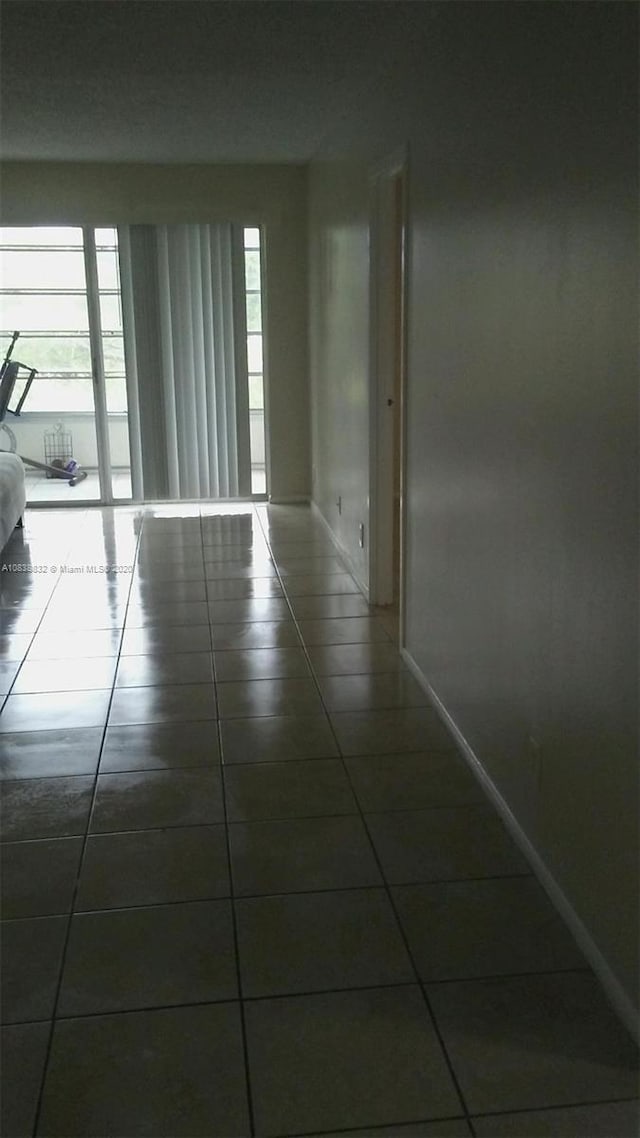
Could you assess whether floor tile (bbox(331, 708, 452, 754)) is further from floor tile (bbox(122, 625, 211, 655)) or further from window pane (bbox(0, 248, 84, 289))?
window pane (bbox(0, 248, 84, 289))

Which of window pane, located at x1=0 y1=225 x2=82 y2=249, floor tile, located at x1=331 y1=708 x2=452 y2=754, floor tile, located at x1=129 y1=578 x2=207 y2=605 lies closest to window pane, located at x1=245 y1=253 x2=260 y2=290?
window pane, located at x1=0 y1=225 x2=82 y2=249

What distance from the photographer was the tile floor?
5.49 feet

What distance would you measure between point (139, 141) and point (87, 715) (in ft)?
12.1

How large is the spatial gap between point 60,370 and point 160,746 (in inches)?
230

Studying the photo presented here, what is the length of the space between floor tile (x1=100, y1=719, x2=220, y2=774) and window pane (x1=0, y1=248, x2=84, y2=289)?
5678 mm

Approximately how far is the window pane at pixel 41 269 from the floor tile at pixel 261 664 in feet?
16.7

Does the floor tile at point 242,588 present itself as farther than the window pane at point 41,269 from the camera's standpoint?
No

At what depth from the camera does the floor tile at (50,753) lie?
9.39 feet

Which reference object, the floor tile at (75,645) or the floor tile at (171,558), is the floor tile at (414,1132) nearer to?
the floor tile at (75,645)

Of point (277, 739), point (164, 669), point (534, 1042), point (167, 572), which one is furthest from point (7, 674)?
point (534, 1042)

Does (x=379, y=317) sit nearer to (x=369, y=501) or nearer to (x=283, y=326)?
(x=369, y=501)

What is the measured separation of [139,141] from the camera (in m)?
5.45

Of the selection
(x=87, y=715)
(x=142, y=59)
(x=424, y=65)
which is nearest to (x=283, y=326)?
(x=142, y=59)

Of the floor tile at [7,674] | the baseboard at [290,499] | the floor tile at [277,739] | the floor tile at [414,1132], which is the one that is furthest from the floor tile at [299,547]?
the floor tile at [414,1132]
